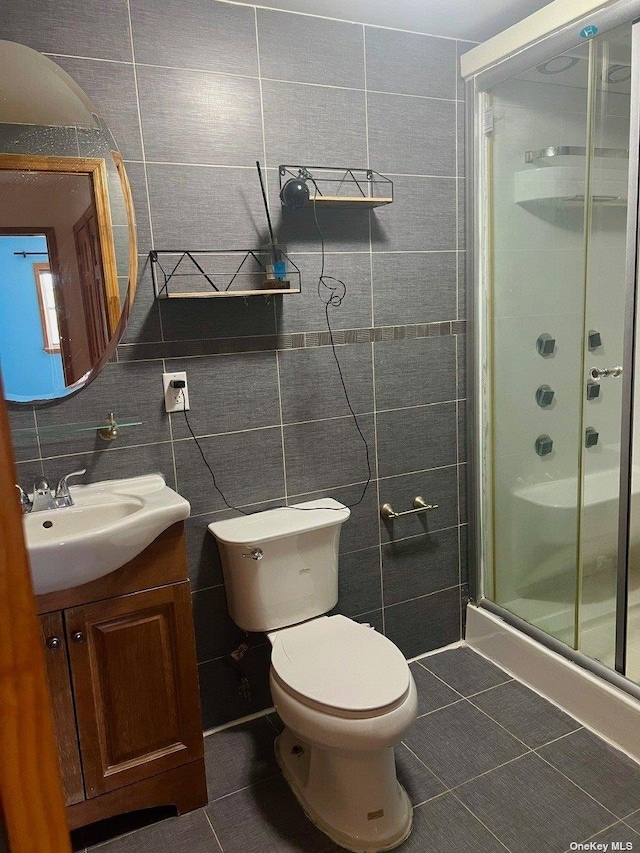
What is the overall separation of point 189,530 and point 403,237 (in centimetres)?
126

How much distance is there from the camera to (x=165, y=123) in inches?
74.5

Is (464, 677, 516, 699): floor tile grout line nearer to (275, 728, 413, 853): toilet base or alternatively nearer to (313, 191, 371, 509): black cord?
(275, 728, 413, 853): toilet base

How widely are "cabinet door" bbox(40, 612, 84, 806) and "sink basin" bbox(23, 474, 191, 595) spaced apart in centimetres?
14

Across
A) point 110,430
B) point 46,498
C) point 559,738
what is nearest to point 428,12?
point 110,430

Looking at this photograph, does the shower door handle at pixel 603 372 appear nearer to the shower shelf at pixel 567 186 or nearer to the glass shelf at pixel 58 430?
the shower shelf at pixel 567 186

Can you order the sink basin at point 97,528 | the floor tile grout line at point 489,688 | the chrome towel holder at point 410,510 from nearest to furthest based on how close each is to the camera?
1. the sink basin at point 97,528
2. the floor tile grout line at point 489,688
3. the chrome towel holder at point 410,510

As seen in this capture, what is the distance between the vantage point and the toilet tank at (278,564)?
199cm

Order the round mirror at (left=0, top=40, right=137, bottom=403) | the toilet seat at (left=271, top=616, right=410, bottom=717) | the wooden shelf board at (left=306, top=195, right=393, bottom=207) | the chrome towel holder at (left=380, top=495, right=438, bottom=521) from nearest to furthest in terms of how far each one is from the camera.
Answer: the toilet seat at (left=271, top=616, right=410, bottom=717) → the round mirror at (left=0, top=40, right=137, bottom=403) → the wooden shelf board at (left=306, top=195, right=393, bottom=207) → the chrome towel holder at (left=380, top=495, right=438, bottom=521)

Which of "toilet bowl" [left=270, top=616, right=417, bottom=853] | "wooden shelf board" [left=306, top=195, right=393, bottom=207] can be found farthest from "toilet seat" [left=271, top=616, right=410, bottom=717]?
"wooden shelf board" [left=306, top=195, right=393, bottom=207]

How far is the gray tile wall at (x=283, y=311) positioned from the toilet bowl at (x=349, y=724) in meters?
0.45

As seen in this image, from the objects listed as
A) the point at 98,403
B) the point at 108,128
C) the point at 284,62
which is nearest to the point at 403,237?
the point at 284,62

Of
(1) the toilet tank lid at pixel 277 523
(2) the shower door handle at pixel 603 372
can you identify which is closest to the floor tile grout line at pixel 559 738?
(1) the toilet tank lid at pixel 277 523

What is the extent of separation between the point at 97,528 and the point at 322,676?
2.32 feet

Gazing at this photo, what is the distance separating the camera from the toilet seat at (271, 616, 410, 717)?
161cm
